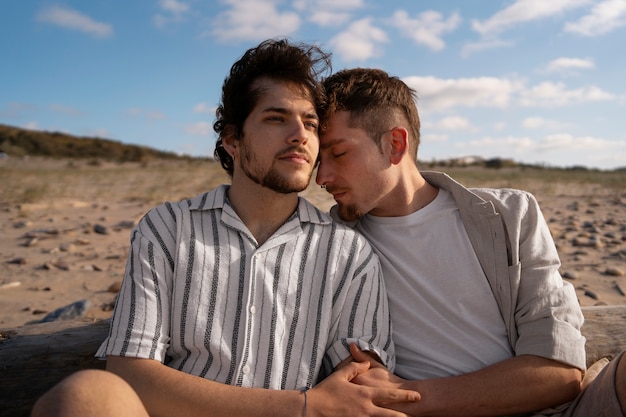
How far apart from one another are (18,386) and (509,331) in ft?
7.81

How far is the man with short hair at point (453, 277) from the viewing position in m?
2.30

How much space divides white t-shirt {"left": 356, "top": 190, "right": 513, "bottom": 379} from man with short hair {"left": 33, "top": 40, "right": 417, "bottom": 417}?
0.13 m

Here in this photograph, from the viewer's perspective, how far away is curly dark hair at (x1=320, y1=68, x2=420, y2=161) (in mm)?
2844

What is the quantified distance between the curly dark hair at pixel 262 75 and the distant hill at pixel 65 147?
37.8 m

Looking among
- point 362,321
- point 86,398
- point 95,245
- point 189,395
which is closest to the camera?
point 86,398

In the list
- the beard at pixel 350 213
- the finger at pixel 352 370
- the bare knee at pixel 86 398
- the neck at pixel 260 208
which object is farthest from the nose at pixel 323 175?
the bare knee at pixel 86 398

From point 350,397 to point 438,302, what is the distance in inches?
28.0

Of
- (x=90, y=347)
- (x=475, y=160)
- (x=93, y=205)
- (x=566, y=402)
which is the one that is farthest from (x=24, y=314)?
(x=475, y=160)

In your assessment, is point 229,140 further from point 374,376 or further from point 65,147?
point 65,147

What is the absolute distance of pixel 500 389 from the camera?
90.5 inches

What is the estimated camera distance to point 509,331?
2.53 meters

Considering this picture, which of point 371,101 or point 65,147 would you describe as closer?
point 371,101


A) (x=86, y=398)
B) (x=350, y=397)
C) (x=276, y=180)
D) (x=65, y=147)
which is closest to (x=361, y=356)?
(x=350, y=397)

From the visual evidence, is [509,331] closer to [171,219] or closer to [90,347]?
[171,219]
